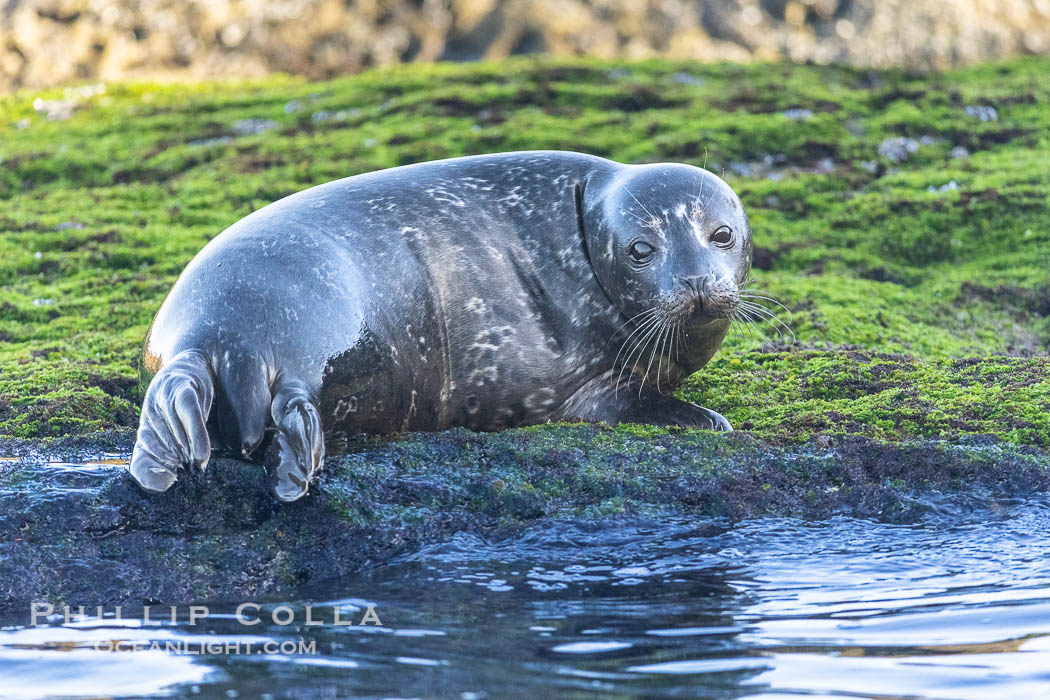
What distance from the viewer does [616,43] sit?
19594 mm

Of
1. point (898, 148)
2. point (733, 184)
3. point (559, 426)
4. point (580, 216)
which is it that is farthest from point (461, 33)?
point (559, 426)

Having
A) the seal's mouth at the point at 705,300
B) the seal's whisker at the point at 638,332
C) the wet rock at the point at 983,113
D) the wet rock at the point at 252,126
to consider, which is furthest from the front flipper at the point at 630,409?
the wet rock at the point at 252,126

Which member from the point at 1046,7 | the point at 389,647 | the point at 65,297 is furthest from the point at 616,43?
the point at 389,647

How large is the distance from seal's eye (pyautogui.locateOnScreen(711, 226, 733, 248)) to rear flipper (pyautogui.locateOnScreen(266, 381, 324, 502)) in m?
2.31

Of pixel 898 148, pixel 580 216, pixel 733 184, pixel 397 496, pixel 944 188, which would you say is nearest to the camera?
pixel 397 496

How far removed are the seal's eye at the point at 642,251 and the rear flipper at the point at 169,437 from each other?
234 cm

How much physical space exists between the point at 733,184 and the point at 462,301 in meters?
6.22

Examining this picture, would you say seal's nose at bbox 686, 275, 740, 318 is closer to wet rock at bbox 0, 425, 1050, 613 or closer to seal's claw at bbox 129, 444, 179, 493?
wet rock at bbox 0, 425, 1050, 613

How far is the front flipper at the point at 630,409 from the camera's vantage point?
6.32 m

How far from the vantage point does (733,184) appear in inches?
468

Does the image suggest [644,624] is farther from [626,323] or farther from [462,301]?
[626,323]

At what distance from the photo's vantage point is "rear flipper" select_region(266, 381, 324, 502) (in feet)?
16.1

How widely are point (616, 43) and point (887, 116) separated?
22.0ft

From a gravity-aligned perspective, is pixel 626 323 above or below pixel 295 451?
above
